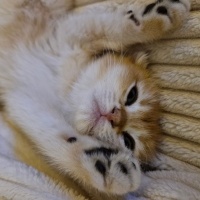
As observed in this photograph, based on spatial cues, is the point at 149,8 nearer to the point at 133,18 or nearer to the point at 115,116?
the point at 133,18

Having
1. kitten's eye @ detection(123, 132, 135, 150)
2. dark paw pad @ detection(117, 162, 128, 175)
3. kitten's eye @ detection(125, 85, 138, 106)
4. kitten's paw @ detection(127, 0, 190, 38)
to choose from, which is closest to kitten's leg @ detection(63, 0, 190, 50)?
kitten's paw @ detection(127, 0, 190, 38)

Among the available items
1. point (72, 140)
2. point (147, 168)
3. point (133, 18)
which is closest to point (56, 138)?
point (72, 140)

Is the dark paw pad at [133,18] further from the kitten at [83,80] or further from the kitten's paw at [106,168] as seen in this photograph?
the kitten's paw at [106,168]

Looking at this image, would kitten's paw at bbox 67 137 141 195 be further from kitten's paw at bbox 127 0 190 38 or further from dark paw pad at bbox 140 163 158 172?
kitten's paw at bbox 127 0 190 38

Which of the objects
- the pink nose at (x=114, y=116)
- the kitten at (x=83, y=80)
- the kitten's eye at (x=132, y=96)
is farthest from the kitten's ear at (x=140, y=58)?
the pink nose at (x=114, y=116)

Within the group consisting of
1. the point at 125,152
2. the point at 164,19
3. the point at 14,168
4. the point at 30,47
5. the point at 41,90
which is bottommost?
the point at 14,168

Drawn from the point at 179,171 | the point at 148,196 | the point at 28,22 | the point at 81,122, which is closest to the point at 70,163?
the point at 81,122

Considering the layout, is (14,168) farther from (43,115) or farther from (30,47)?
(30,47)
